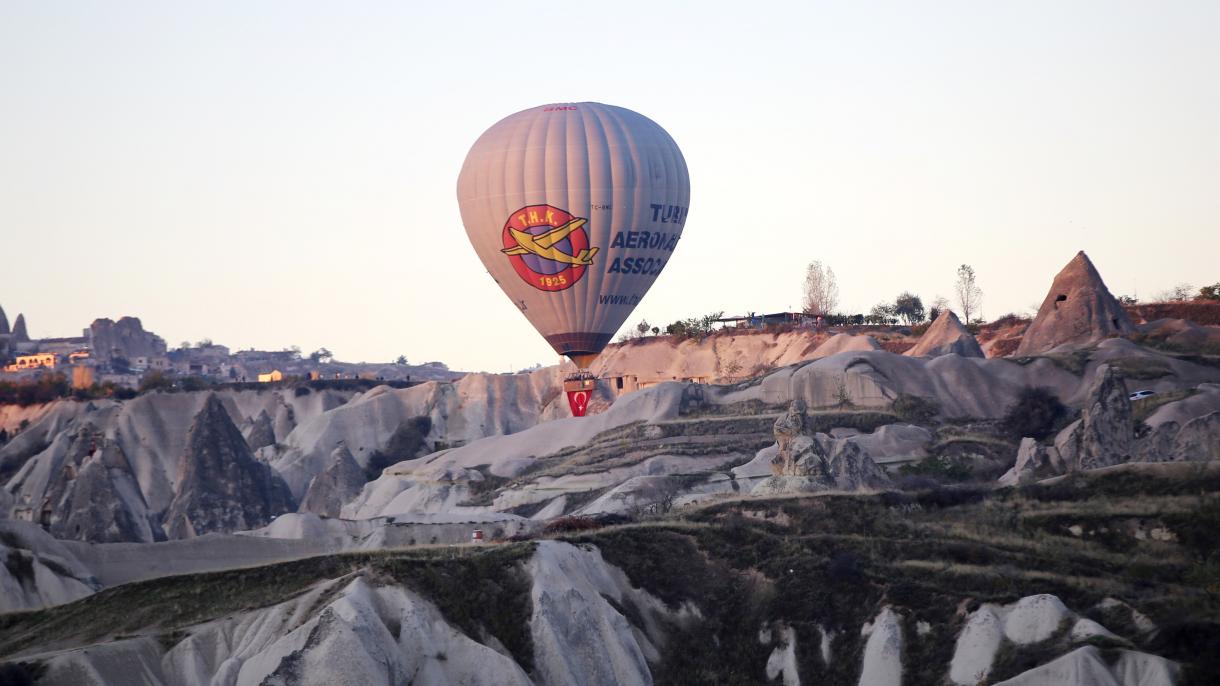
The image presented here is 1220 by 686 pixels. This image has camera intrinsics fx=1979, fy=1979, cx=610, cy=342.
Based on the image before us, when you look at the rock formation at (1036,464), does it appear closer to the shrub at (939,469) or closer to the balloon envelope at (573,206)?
the shrub at (939,469)

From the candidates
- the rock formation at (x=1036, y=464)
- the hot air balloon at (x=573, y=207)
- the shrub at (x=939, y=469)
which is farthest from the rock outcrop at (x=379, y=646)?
the hot air balloon at (x=573, y=207)

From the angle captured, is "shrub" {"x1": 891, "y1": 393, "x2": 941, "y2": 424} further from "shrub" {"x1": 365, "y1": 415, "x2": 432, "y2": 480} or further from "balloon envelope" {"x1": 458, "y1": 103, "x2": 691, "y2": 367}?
"shrub" {"x1": 365, "y1": 415, "x2": 432, "y2": 480}

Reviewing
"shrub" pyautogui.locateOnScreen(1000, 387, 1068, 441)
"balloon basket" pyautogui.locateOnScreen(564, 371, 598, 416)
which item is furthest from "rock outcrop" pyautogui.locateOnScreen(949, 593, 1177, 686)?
"balloon basket" pyautogui.locateOnScreen(564, 371, 598, 416)

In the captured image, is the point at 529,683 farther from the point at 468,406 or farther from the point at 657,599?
the point at 468,406

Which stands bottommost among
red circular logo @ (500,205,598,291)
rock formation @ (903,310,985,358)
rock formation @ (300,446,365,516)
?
rock formation @ (300,446,365,516)

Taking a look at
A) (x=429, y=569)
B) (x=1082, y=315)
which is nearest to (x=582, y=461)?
(x=1082, y=315)

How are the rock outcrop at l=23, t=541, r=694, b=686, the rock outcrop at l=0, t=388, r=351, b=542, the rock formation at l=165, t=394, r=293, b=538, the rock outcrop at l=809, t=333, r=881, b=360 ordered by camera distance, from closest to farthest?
the rock outcrop at l=23, t=541, r=694, b=686, the rock outcrop at l=0, t=388, r=351, b=542, the rock formation at l=165, t=394, r=293, b=538, the rock outcrop at l=809, t=333, r=881, b=360

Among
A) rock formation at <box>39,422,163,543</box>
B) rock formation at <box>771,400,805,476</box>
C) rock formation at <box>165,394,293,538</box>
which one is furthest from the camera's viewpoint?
rock formation at <box>165,394,293,538</box>
